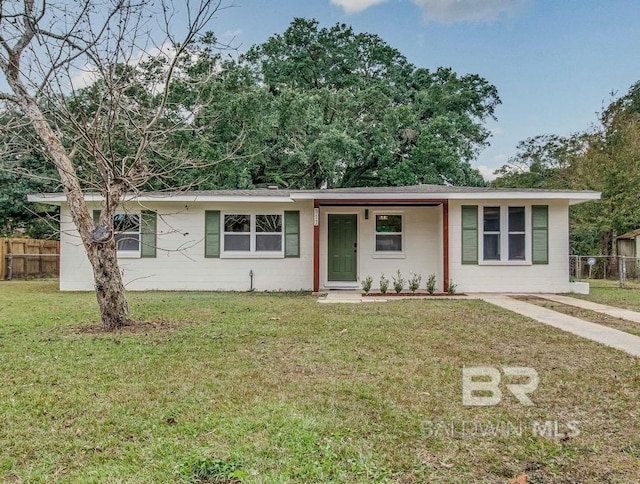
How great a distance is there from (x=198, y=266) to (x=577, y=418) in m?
10.7

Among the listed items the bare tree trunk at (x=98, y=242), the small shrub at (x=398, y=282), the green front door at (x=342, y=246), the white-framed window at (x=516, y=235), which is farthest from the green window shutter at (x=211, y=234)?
the white-framed window at (x=516, y=235)

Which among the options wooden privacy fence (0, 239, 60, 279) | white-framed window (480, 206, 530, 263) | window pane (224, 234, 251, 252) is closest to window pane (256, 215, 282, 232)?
window pane (224, 234, 251, 252)

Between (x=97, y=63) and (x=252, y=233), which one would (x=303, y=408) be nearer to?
(x=97, y=63)

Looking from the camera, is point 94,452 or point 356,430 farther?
point 356,430

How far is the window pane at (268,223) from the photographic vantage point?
12.7 meters

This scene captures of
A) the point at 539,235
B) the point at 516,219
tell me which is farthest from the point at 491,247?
the point at 539,235

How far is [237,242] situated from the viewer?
1264 centimetres

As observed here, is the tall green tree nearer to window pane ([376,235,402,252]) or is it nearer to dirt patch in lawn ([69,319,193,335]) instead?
window pane ([376,235,402,252])

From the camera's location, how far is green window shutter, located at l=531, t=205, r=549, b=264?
11.8m

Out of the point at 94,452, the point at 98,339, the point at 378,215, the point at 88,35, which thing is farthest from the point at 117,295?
the point at 378,215

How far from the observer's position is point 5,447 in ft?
8.87

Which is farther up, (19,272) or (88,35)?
(88,35)

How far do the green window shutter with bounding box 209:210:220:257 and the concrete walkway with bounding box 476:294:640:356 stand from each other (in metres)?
7.14

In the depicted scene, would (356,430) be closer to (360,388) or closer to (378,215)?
(360,388)
